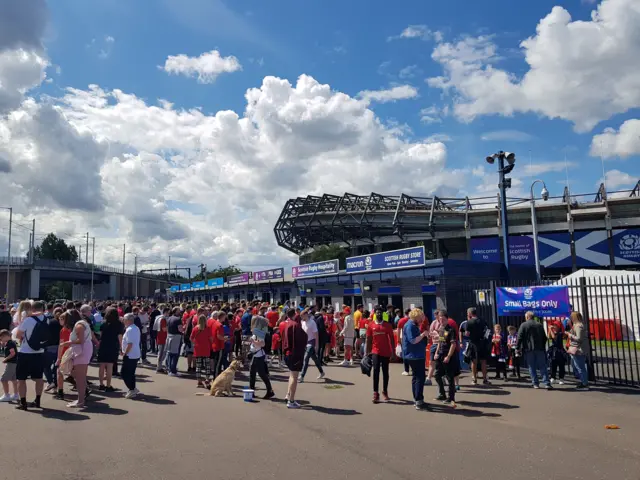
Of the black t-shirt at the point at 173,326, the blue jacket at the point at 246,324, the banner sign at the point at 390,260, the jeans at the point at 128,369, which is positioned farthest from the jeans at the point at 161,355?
the banner sign at the point at 390,260

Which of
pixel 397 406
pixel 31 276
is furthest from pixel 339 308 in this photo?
pixel 31 276

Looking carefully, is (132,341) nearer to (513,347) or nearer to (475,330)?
(475,330)

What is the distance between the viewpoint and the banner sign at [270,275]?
4053 centimetres

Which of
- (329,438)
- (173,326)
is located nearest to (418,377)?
(329,438)

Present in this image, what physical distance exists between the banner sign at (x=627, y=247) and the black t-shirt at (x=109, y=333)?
148ft

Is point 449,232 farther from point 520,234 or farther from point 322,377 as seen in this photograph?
point 322,377

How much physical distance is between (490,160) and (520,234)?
33714 mm

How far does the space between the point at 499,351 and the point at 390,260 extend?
8.25 m

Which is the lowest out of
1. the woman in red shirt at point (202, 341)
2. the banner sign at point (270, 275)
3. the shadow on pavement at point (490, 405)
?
the shadow on pavement at point (490, 405)

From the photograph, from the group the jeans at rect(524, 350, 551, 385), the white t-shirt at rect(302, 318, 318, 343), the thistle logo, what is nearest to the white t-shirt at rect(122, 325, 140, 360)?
the white t-shirt at rect(302, 318, 318, 343)

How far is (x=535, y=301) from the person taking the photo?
11.8m

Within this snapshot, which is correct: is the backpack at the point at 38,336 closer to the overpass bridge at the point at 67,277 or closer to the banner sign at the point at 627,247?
the banner sign at the point at 627,247

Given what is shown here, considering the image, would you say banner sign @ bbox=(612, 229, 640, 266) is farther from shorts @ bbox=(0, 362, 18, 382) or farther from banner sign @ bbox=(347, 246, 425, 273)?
shorts @ bbox=(0, 362, 18, 382)

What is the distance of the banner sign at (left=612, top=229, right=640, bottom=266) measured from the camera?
42500 millimetres
